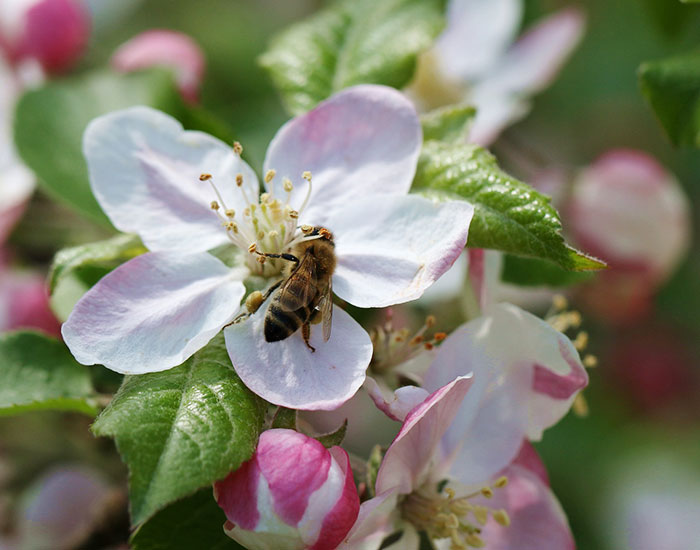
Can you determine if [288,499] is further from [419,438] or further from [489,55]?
[489,55]

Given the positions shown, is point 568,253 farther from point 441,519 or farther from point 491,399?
point 441,519

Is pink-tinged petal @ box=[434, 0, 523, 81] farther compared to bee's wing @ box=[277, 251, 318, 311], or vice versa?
pink-tinged petal @ box=[434, 0, 523, 81]

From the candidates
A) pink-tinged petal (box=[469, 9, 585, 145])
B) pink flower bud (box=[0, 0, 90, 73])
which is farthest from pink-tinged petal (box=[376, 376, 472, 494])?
pink flower bud (box=[0, 0, 90, 73])

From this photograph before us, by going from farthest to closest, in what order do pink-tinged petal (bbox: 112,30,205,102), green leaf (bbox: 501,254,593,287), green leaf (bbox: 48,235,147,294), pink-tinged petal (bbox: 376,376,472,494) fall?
pink-tinged petal (bbox: 112,30,205,102) → green leaf (bbox: 501,254,593,287) → green leaf (bbox: 48,235,147,294) → pink-tinged petal (bbox: 376,376,472,494)

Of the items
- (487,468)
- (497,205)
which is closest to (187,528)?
(487,468)

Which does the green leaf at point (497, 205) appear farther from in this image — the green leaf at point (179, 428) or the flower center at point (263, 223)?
the green leaf at point (179, 428)

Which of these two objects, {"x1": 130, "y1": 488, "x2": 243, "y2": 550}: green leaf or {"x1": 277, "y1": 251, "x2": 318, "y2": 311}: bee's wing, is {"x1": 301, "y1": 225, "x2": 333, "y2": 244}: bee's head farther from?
{"x1": 130, "y1": 488, "x2": 243, "y2": 550}: green leaf
